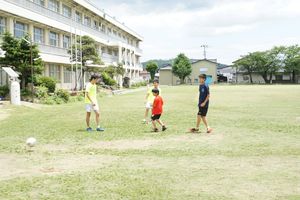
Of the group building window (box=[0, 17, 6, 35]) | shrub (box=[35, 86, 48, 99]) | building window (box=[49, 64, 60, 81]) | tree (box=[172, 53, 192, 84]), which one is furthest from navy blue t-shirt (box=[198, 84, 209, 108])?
tree (box=[172, 53, 192, 84])

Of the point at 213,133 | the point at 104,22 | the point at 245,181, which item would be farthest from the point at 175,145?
the point at 104,22

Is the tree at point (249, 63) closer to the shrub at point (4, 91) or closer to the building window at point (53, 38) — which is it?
the building window at point (53, 38)

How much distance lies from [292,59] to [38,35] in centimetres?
6375

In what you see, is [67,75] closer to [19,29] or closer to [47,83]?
[19,29]

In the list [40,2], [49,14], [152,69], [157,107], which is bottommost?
[157,107]

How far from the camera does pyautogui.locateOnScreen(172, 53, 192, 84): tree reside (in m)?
89.3

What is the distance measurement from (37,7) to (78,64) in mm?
7396

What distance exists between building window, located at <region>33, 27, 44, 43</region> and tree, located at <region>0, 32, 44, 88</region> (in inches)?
322

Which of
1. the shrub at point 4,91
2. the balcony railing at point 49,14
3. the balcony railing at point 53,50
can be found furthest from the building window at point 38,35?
the shrub at point 4,91

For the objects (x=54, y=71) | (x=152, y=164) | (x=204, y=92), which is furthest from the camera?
(x=54, y=71)

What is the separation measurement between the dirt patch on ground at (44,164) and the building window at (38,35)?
26.9 meters

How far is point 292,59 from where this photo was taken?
82.8 m

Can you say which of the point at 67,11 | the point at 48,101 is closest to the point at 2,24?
the point at 48,101

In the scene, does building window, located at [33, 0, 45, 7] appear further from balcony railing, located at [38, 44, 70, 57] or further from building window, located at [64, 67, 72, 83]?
building window, located at [64, 67, 72, 83]
